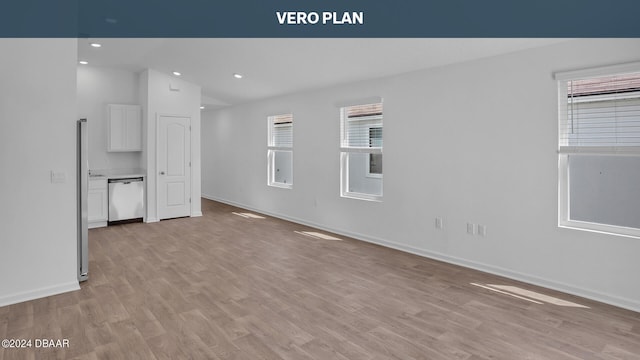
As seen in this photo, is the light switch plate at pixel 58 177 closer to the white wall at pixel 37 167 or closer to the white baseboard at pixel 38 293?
the white wall at pixel 37 167

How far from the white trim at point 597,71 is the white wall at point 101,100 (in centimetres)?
690

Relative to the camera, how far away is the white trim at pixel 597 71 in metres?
3.17

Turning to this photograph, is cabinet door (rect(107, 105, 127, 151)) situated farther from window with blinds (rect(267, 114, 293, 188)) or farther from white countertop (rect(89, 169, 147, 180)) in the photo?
window with blinds (rect(267, 114, 293, 188))

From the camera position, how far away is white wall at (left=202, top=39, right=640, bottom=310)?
342cm

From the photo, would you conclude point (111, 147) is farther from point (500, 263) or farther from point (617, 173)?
point (617, 173)

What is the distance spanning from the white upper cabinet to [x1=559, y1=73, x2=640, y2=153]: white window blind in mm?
6700

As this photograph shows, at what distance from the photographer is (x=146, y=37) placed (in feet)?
17.0

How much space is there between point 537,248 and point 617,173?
0.98 meters

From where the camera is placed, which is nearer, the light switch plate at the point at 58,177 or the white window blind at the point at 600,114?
the white window blind at the point at 600,114

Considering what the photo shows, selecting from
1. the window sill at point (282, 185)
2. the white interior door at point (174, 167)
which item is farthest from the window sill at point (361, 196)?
the white interior door at point (174, 167)

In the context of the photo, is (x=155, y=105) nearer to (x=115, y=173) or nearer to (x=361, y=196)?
(x=115, y=173)
